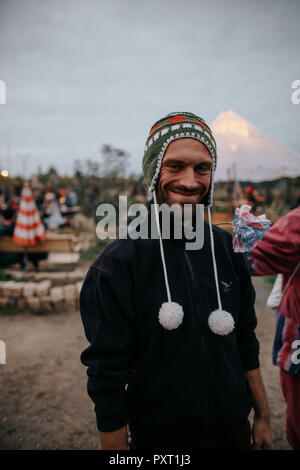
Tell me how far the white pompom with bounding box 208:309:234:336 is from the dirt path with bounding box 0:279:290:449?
2061 millimetres

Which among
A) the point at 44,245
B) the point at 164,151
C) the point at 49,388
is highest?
the point at 164,151

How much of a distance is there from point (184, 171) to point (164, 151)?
13 cm

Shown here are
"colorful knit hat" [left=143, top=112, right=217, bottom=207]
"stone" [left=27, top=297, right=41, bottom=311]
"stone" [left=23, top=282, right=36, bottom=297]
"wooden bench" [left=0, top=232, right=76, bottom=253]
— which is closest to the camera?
"colorful knit hat" [left=143, top=112, right=217, bottom=207]

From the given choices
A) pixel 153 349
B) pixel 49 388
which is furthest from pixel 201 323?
pixel 49 388

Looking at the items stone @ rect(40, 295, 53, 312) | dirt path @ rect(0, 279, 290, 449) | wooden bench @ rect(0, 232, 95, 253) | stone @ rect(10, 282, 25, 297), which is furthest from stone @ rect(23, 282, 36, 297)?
wooden bench @ rect(0, 232, 95, 253)

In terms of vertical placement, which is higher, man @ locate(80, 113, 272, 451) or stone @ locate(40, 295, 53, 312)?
man @ locate(80, 113, 272, 451)

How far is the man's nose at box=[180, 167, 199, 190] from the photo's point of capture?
1.18 metres

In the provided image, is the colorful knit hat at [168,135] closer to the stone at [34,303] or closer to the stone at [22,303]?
the stone at [34,303]

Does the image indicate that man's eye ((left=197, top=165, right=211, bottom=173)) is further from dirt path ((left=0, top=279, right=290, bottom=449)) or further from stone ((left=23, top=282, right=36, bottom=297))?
stone ((left=23, top=282, right=36, bottom=297))

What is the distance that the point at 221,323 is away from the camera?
3.82ft

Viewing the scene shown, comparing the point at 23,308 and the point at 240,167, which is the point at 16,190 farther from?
the point at 240,167

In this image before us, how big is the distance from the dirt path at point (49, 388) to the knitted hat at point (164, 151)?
2.08 m

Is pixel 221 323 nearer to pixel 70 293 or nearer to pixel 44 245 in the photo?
pixel 70 293

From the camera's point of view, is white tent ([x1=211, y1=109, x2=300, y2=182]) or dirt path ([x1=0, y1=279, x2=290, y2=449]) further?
white tent ([x1=211, y1=109, x2=300, y2=182])
